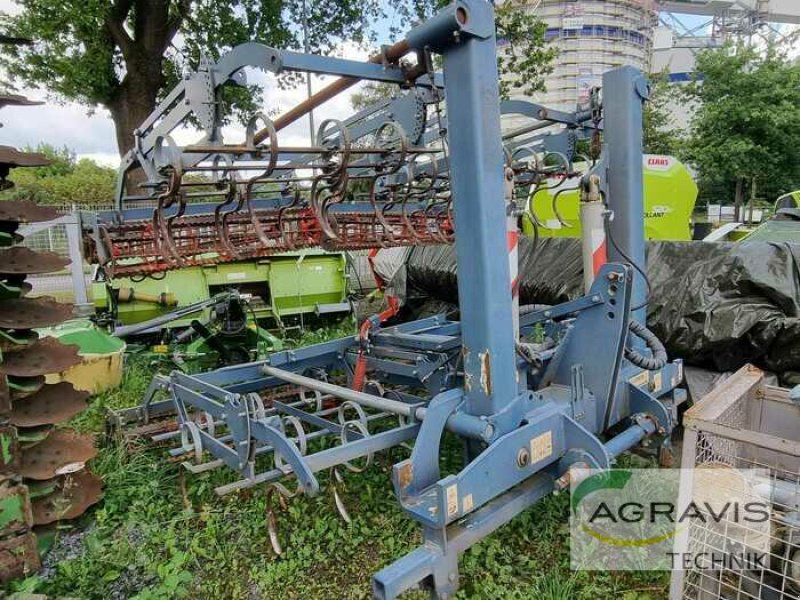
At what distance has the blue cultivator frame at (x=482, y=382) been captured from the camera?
211 centimetres

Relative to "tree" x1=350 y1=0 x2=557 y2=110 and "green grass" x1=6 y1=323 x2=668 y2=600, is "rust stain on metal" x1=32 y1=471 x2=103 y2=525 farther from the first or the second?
"tree" x1=350 y1=0 x2=557 y2=110

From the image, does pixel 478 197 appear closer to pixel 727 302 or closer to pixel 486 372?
pixel 486 372

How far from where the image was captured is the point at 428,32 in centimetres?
213

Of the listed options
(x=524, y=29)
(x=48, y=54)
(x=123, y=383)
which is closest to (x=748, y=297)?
(x=123, y=383)

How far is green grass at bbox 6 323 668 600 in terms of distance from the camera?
2438mm

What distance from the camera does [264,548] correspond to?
9.04ft

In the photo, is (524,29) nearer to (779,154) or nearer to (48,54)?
(48,54)

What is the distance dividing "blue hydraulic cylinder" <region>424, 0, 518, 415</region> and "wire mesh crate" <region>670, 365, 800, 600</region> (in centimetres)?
76

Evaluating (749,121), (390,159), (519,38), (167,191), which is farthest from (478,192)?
(749,121)

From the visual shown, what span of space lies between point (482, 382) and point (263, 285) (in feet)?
17.8

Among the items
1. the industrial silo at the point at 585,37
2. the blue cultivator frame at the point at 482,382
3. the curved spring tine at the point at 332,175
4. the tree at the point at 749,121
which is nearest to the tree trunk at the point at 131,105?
the blue cultivator frame at the point at 482,382

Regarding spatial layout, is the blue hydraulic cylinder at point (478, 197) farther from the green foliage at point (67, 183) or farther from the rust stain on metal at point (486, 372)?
the green foliage at point (67, 183)

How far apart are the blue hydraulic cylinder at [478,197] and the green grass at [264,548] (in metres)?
0.92

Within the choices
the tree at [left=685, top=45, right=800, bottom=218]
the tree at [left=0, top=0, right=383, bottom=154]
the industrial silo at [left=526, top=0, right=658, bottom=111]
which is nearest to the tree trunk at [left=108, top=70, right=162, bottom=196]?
the tree at [left=0, top=0, right=383, bottom=154]
